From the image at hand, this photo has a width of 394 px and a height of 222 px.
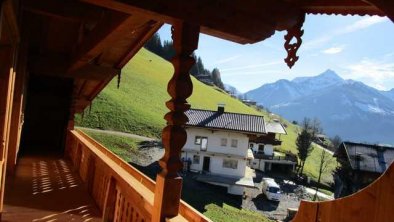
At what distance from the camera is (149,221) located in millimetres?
2986

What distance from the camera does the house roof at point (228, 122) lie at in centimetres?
2817

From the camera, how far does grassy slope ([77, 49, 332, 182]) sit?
1508 inches

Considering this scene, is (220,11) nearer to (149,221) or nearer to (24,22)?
(149,221)

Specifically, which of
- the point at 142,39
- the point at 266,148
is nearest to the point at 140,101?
the point at 266,148

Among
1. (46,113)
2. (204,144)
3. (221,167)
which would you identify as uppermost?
(46,113)

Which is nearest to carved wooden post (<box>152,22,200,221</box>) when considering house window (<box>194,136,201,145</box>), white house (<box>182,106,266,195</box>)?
white house (<box>182,106,266,195</box>)

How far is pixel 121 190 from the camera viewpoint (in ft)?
13.3

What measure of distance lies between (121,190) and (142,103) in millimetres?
44178

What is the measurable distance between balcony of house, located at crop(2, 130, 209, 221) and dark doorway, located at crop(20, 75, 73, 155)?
391 centimetres

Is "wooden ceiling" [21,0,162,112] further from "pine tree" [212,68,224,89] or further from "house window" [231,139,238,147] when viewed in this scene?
"pine tree" [212,68,224,89]

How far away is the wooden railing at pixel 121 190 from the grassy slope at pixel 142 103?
2998 centimetres

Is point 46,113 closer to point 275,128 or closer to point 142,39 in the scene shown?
point 142,39

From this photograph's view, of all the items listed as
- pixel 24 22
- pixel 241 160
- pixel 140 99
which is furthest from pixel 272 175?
pixel 24 22

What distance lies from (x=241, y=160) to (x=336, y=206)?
27.9 m
